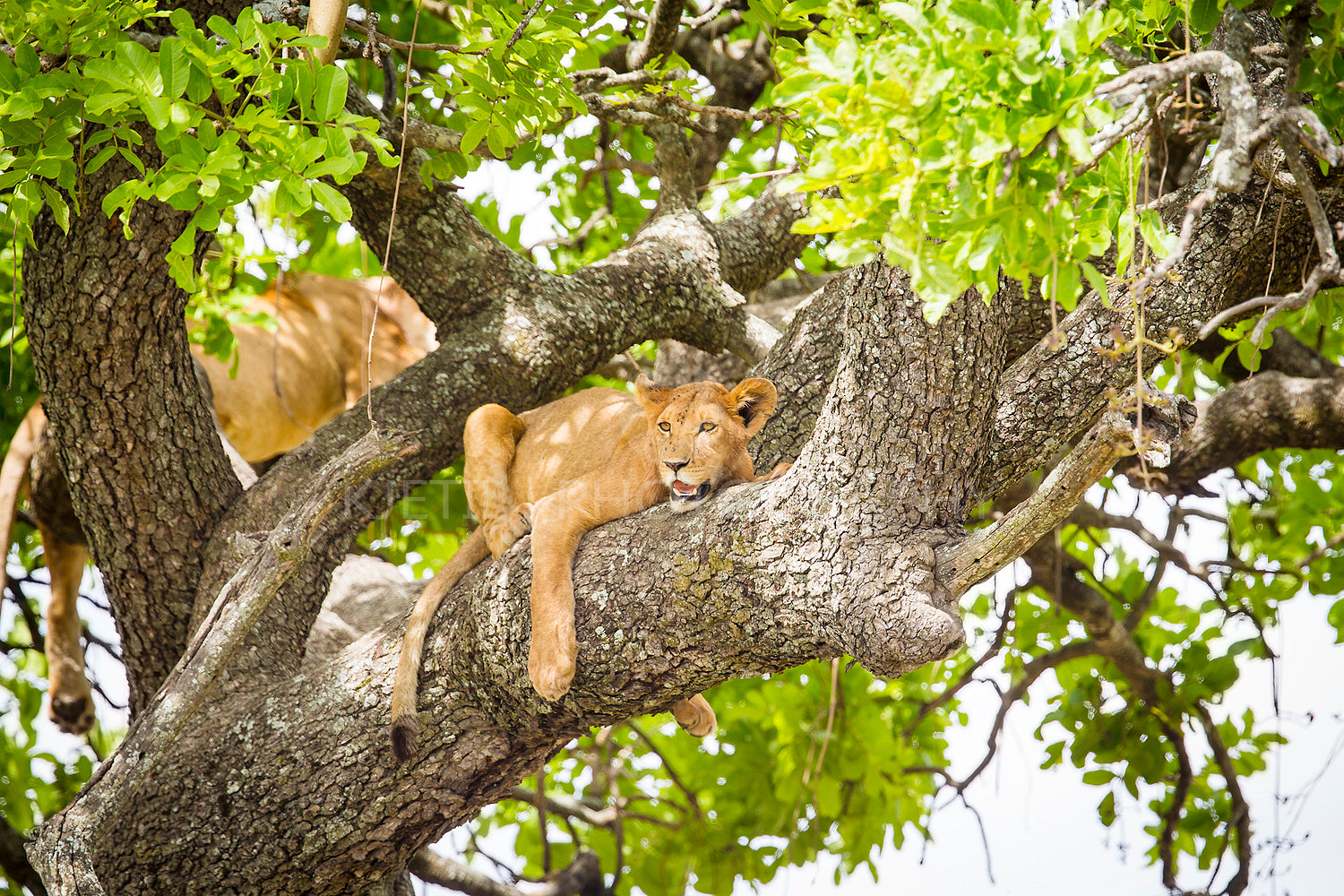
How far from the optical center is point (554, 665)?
315 centimetres

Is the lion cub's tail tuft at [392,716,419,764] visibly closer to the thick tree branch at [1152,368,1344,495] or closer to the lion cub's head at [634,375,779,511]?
the lion cub's head at [634,375,779,511]

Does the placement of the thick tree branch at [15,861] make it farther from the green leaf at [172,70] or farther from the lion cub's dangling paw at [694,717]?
the green leaf at [172,70]

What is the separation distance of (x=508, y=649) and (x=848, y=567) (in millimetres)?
1119

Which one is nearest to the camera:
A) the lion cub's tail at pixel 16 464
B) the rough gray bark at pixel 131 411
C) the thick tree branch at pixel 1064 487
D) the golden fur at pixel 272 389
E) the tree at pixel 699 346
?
the tree at pixel 699 346

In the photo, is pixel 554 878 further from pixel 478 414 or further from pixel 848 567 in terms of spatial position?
pixel 848 567

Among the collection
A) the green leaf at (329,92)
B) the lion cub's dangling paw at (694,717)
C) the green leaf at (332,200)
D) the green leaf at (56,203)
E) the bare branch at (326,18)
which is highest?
the bare branch at (326,18)

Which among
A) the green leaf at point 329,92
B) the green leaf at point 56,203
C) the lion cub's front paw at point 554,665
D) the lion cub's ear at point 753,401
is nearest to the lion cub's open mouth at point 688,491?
the lion cub's ear at point 753,401

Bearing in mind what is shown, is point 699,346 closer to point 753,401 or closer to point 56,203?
point 753,401

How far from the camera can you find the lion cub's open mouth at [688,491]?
333 centimetres

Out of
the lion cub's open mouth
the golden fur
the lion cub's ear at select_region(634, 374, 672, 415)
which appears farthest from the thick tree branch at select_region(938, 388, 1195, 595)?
the golden fur

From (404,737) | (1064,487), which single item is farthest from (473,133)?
(1064,487)

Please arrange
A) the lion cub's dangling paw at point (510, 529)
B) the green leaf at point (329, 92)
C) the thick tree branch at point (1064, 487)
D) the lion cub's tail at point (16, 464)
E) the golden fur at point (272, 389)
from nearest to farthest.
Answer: the thick tree branch at point (1064, 487)
the green leaf at point (329, 92)
the lion cub's dangling paw at point (510, 529)
the lion cub's tail at point (16, 464)
the golden fur at point (272, 389)

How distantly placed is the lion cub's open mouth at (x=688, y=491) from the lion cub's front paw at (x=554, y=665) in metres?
0.51

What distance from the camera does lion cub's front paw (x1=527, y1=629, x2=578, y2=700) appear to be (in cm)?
314
